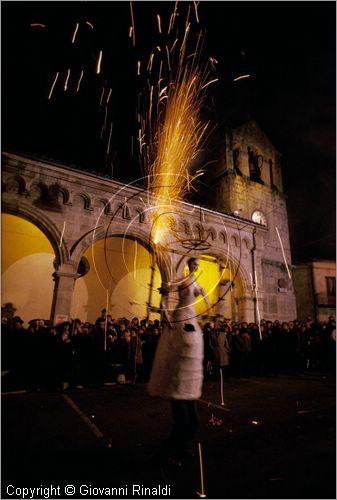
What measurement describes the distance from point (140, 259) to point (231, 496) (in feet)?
44.1

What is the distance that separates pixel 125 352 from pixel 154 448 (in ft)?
16.3

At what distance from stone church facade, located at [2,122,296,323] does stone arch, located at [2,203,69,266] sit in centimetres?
3

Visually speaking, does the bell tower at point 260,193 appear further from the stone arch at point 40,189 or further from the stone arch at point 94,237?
the stone arch at point 40,189

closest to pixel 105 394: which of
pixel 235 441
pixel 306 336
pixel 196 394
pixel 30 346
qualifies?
pixel 30 346

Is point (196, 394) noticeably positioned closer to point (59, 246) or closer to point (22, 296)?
point (59, 246)

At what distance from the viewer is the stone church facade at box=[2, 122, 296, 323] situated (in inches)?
418

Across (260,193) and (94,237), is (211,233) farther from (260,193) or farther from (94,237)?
(260,193)

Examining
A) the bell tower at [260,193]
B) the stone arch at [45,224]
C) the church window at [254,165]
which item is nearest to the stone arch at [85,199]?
the stone arch at [45,224]

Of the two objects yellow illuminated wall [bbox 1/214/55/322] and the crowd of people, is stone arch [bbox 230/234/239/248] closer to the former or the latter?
the crowd of people

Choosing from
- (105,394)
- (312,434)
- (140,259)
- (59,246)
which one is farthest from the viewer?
(140,259)

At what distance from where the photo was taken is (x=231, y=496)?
2510 mm

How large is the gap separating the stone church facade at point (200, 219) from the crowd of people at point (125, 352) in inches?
64.4

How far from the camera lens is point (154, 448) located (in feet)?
11.5

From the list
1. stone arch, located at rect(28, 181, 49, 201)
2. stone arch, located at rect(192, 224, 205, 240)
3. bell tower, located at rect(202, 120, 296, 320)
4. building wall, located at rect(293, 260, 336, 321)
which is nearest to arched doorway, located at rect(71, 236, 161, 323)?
stone arch, located at rect(192, 224, 205, 240)
